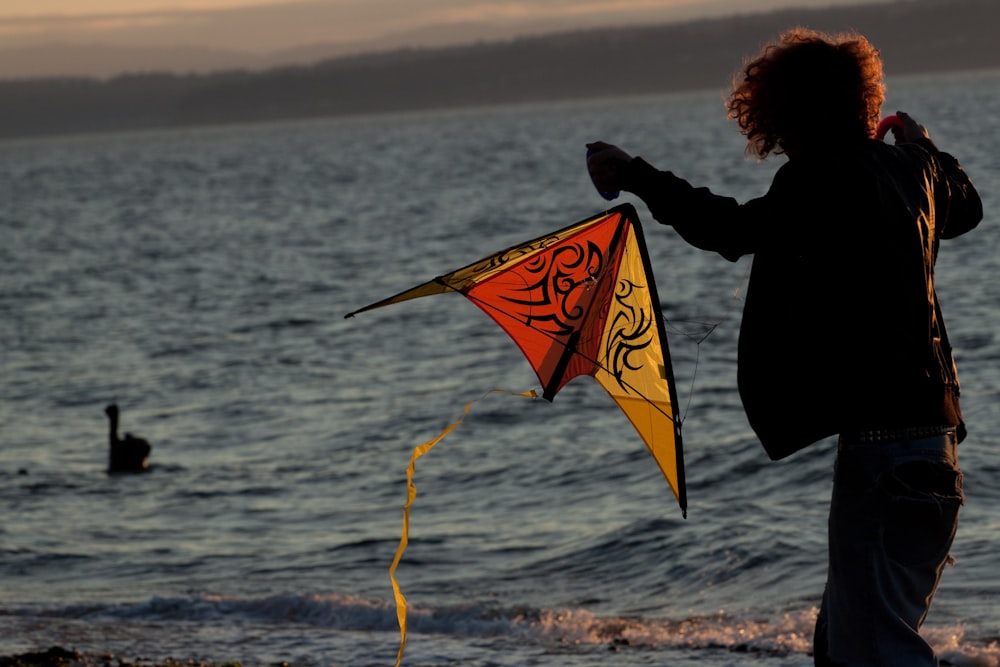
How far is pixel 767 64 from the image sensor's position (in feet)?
12.6

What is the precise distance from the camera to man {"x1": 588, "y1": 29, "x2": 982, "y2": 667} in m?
3.67

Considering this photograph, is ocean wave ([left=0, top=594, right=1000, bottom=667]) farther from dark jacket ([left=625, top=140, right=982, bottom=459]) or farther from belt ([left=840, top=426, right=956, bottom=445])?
dark jacket ([left=625, top=140, right=982, bottom=459])

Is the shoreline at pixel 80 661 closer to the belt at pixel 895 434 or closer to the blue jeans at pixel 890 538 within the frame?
the blue jeans at pixel 890 538

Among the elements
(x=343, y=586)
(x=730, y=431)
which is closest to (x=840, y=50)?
(x=343, y=586)

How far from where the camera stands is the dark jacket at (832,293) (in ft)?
12.0

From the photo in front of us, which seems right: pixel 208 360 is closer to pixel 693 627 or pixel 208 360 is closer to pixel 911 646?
pixel 693 627

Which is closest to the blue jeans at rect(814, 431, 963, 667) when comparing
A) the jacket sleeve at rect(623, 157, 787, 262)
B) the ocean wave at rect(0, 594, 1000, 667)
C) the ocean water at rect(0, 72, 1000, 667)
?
the ocean water at rect(0, 72, 1000, 667)

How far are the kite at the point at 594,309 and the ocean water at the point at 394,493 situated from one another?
0.59 m

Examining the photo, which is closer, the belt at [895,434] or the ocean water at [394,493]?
the belt at [895,434]

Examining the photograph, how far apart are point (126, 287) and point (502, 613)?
3085cm

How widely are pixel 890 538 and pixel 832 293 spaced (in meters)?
0.68

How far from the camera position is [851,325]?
3668 millimetres

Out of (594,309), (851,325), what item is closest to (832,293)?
(851,325)

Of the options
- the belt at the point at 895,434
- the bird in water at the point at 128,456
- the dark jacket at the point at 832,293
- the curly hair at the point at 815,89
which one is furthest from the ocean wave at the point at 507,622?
the bird in water at the point at 128,456
